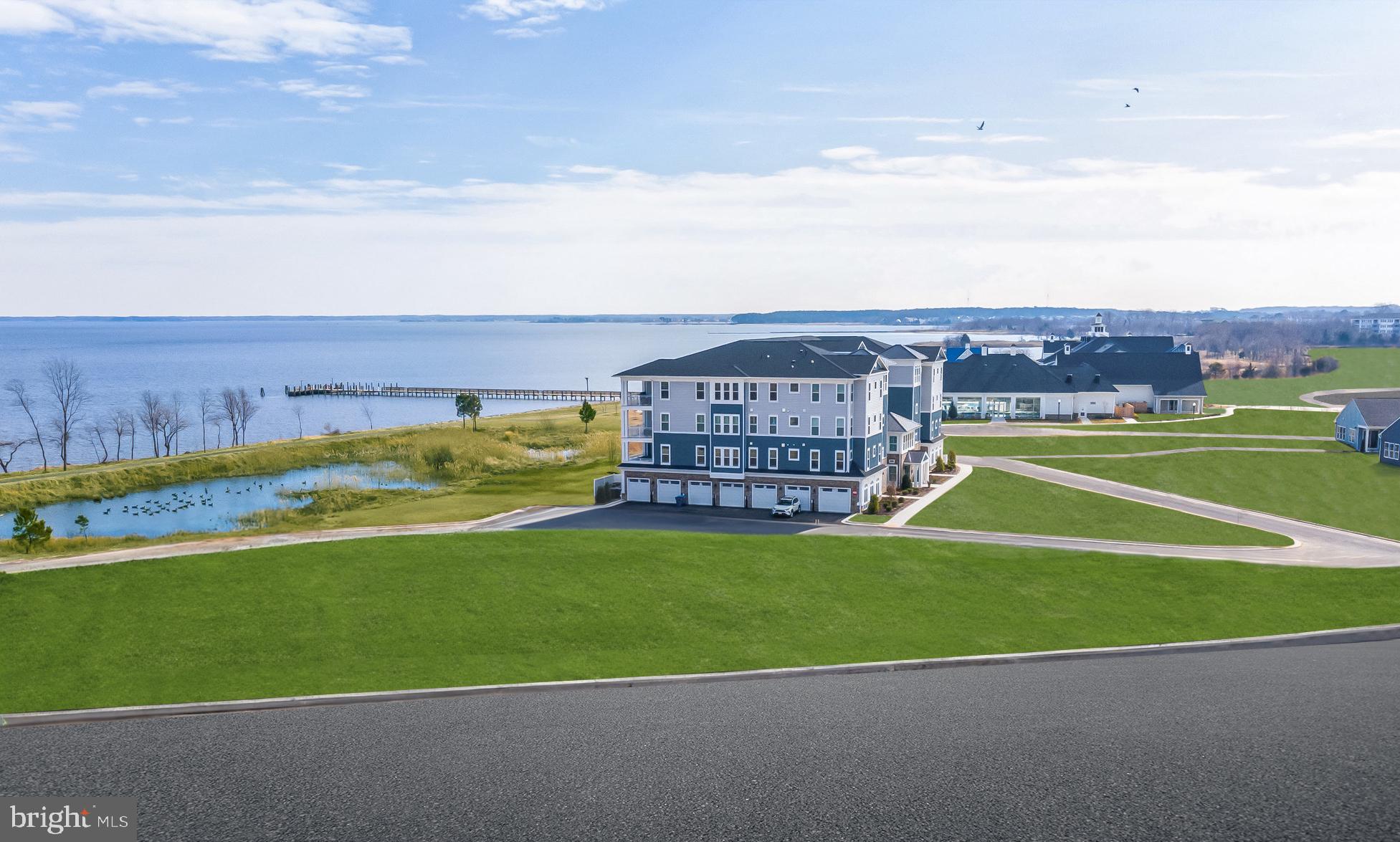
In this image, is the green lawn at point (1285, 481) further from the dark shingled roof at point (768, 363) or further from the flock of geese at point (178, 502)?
the flock of geese at point (178, 502)

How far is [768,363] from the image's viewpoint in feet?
185

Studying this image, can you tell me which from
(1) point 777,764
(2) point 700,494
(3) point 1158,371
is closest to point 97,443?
(2) point 700,494

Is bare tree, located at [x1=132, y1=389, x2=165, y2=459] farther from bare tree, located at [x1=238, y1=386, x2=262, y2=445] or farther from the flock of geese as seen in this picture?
the flock of geese

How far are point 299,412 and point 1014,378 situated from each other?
357ft

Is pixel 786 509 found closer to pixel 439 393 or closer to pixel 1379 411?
pixel 1379 411

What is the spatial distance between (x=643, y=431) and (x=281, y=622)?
99.5ft

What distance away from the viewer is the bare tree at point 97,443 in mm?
102562

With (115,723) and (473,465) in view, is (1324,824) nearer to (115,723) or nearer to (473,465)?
(115,723)

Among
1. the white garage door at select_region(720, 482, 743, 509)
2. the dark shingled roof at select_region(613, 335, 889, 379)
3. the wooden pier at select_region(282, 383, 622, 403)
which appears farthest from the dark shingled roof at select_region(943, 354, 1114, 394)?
the wooden pier at select_region(282, 383, 622, 403)

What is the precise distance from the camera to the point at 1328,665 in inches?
1083

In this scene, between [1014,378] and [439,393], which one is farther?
[439,393]

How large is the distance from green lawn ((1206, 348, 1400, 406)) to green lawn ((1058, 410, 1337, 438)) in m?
18.0

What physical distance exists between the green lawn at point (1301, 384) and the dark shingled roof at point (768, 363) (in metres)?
83.6

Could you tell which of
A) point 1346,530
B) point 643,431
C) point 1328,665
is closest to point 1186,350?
point 1346,530
